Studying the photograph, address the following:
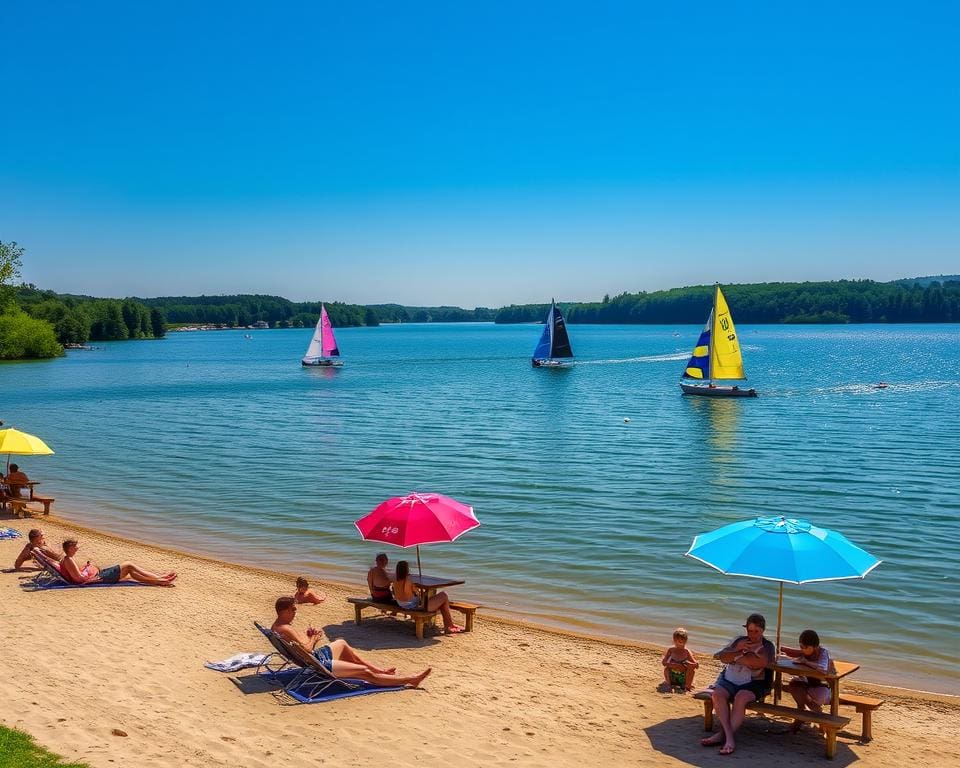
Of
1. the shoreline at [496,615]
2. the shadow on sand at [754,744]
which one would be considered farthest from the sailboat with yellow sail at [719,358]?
the shadow on sand at [754,744]

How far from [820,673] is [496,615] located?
22.7 feet

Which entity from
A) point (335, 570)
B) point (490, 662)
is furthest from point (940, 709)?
point (335, 570)

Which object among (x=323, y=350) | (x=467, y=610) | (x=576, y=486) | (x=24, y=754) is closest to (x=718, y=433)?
(x=576, y=486)

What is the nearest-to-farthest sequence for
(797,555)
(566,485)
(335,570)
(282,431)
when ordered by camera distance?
(797,555)
(335,570)
(566,485)
(282,431)

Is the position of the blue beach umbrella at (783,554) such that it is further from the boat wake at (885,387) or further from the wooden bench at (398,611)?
the boat wake at (885,387)

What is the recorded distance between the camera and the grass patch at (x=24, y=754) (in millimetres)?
8305

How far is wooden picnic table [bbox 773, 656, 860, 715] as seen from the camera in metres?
10.1

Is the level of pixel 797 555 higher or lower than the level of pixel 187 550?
higher

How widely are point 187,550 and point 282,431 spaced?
24197 millimetres

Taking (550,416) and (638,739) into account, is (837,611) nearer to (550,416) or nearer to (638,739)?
(638,739)

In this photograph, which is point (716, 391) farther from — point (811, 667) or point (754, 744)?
point (754, 744)

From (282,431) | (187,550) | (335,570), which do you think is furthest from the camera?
(282,431)

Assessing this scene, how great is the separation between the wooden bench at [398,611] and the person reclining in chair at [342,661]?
2.20m

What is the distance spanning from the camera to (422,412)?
53562 millimetres
